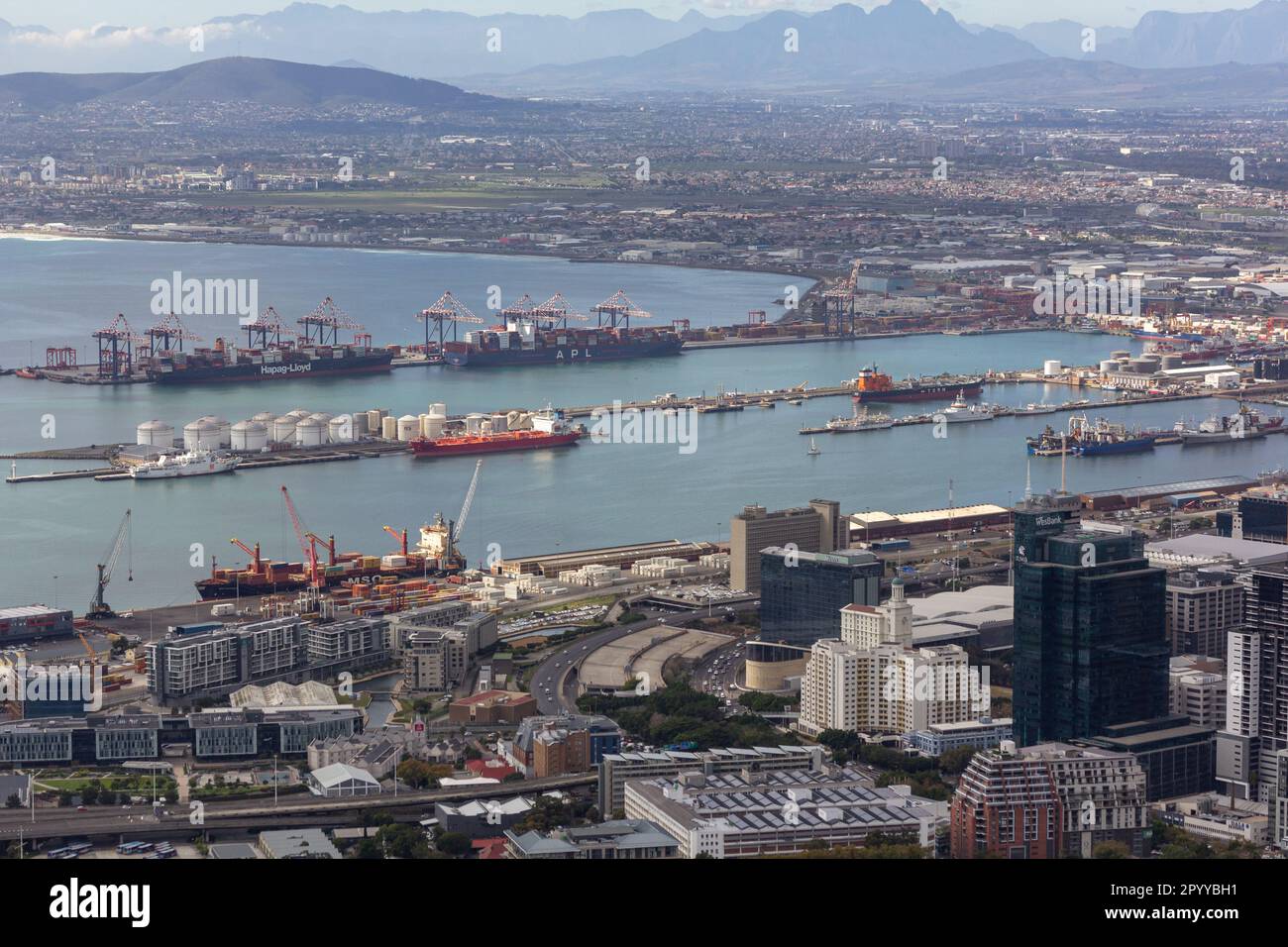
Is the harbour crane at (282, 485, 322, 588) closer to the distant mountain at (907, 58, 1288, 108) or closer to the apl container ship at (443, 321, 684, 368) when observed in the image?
the apl container ship at (443, 321, 684, 368)

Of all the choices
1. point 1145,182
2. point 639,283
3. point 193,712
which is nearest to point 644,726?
point 193,712

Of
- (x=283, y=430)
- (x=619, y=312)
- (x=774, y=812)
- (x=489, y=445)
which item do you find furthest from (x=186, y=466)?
(x=774, y=812)

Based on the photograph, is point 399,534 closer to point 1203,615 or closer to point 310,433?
point 310,433

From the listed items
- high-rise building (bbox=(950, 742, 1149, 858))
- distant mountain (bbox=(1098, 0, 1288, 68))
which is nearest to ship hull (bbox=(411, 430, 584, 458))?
high-rise building (bbox=(950, 742, 1149, 858))

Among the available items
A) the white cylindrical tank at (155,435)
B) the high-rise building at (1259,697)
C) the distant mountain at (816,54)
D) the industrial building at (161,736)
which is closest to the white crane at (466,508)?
the white cylindrical tank at (155,435)

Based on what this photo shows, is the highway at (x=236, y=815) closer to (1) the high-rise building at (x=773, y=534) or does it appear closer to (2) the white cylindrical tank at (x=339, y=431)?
(1) the high-rise building at (x=773, y=534)
